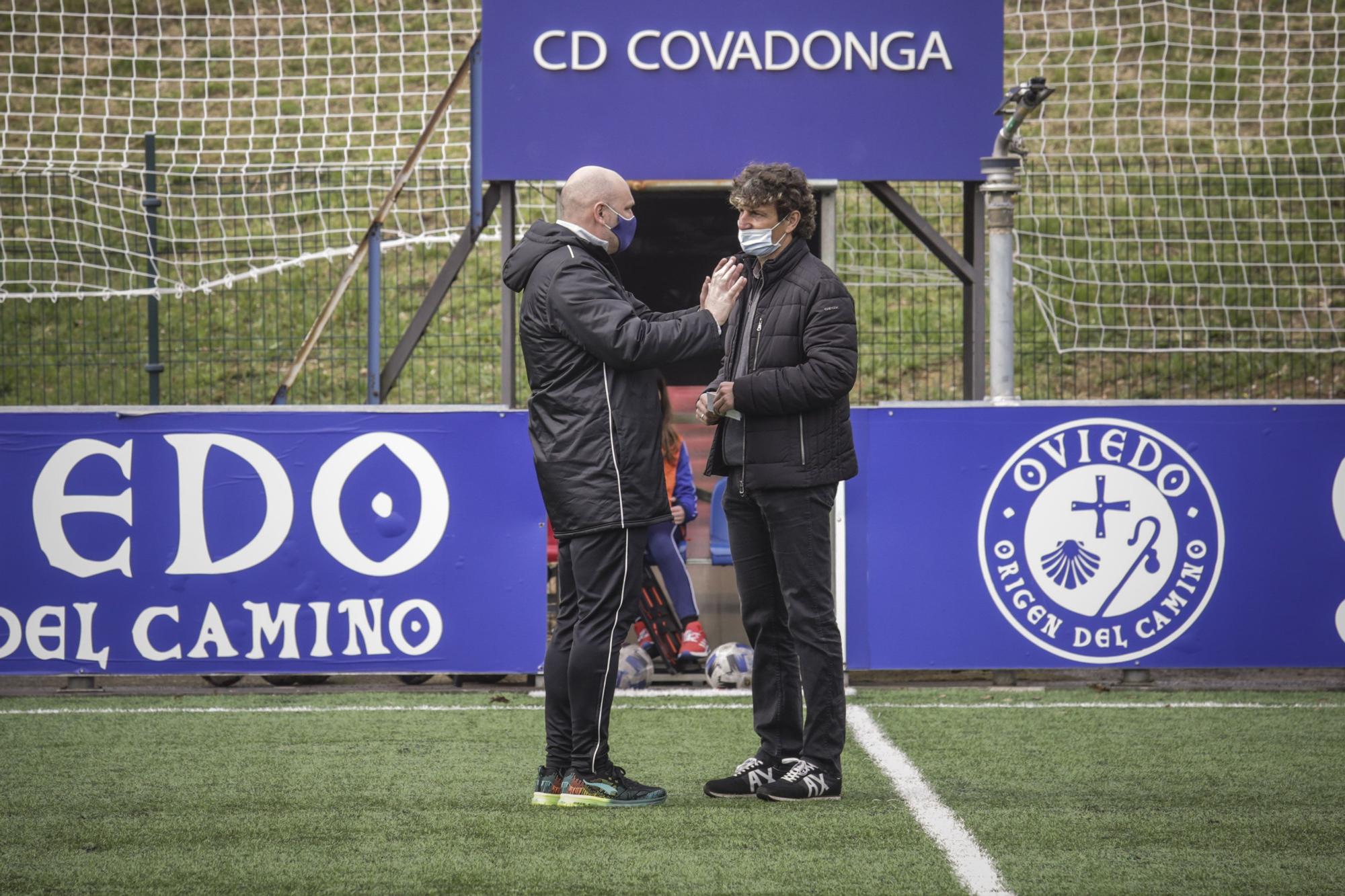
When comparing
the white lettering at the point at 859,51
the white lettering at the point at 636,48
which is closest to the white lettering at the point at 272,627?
the white lettering at the point at 636,48

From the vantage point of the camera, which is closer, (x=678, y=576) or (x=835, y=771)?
(x=835, y=771)

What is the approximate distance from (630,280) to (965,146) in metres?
2.37

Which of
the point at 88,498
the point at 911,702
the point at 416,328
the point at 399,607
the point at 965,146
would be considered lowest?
the point at 911,702

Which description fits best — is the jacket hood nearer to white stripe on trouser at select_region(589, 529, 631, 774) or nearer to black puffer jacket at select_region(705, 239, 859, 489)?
black puffer jacket at select_region(705, 239, 859, 489)

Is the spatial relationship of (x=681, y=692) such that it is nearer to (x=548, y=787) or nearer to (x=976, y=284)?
(x=548, y=787)

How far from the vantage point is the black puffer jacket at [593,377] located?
14.0 feet

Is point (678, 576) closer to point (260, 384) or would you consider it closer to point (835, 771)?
point (835, 771)

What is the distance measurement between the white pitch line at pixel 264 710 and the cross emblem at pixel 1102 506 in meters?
1.79

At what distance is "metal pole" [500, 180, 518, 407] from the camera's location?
743 cm

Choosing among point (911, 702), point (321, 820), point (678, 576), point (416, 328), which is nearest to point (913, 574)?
point (911, 702)

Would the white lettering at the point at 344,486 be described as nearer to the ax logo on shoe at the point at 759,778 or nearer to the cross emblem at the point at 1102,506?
the ax logo on shoe at the point at 759,778

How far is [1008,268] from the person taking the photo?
7102mm

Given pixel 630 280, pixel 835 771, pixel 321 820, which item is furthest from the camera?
pixel 630 280

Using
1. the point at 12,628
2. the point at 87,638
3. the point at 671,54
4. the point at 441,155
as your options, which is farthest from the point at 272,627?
the point at 441,155
